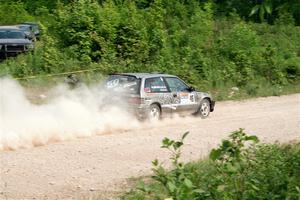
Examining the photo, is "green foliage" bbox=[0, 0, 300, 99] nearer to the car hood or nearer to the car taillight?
the car hood

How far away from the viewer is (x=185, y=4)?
42.0 meters

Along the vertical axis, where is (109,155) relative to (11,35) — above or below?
below

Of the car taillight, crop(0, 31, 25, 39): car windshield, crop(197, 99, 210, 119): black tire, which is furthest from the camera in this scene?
crop(0, 31, 25, 39): car windshield

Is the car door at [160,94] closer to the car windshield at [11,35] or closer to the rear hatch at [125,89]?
the rear hatch at [125,89]

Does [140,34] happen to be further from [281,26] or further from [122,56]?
[281,26]

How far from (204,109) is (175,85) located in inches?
62.8

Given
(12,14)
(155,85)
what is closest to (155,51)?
(155,85)

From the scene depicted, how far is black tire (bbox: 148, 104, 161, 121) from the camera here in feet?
55.9

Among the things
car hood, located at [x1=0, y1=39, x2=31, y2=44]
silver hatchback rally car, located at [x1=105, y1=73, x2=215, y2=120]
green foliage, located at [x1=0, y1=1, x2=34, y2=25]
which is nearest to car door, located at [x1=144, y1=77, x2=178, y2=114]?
silver hatchback rally car, located at [x1=105, y1=73, x2=215, y2=120]

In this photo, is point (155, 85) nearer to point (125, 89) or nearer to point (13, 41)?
point (125, 89)

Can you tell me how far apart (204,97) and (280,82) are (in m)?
11.8

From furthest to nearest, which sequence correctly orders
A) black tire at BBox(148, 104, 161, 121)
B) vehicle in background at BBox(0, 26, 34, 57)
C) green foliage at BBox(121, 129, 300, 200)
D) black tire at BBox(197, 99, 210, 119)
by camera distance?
vehicle in background at BBox(0, 26, 34, 57) < black tire at BBox(197, 99, 210, 119) < black tire at BBox(148, 104, 161, 121) < green foliage at BBox(121, 129, 300, 200)

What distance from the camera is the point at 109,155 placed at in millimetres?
12688

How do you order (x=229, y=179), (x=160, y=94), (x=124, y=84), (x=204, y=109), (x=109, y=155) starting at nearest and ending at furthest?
(x=229, y=179) < (x=109, y=155) < (x=124, y=84) < (x=160, y=94) < (x=204, y=109)
